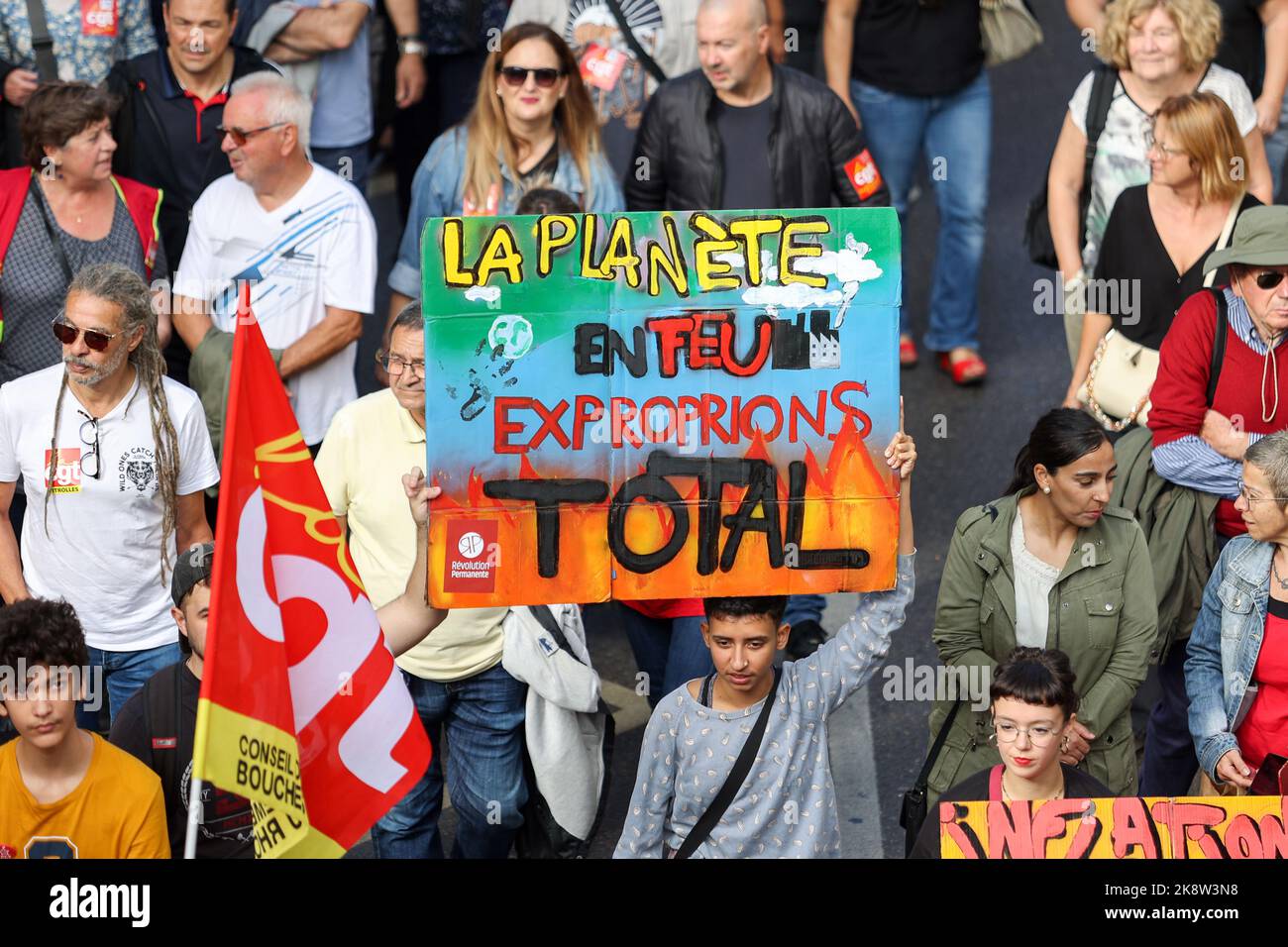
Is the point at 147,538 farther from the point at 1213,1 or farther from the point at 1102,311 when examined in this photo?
the point at 1213,1

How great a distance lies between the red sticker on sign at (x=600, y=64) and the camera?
811cm

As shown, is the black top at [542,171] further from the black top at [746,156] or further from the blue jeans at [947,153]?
the blue jeans at [947,153]

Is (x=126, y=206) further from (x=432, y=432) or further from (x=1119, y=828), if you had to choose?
(x=1119, y=828)

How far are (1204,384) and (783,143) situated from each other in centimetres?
203

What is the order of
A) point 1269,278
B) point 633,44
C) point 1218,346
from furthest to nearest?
1. point 633,44
2. point 1218,346
3. point 1269,278

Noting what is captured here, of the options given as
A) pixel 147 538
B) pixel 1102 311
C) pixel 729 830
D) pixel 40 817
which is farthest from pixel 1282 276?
pixel 40 817

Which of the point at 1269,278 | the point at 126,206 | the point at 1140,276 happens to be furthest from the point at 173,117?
the point at 1269,278

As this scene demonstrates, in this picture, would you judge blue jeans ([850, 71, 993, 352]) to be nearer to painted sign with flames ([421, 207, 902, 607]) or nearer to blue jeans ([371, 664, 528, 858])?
blue jeans ([371, 664, 528, 858])

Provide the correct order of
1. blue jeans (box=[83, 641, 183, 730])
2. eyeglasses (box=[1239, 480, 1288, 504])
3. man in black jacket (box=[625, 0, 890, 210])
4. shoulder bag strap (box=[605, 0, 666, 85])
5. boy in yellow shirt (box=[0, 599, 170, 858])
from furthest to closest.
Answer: shoulder bag strap (box=[605, 0, 666, 85]), man in black jacket (box=[625, 0, 890, 210]), blue jeans (box=[83, 641, 183, 730]), eyeglasses (box=[1239, 480, 1288, 504]), boy in yellow shirt (box=[0, 599, 170, 858])

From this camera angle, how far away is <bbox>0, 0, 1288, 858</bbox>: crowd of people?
5.14m

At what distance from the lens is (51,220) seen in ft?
22.1

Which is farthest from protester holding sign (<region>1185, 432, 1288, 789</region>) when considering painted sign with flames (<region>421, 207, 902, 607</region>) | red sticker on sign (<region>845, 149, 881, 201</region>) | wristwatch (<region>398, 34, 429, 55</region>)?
wristwatch (<region>398, 34, 429, 55</region>)

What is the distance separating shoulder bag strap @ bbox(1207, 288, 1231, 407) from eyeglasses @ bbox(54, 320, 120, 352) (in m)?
3.28

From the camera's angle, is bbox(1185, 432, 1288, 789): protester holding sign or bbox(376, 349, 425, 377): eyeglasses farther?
bbox(376, 349, 425, 377): eyeglasses
